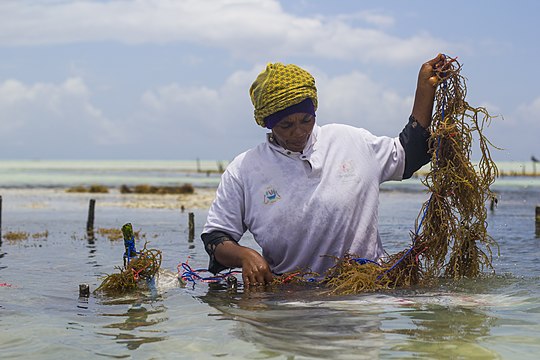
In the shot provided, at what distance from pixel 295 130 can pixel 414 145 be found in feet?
2.93

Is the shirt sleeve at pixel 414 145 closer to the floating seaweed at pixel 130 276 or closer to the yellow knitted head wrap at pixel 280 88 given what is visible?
the yellow knitted head wrap at pixel 280 88

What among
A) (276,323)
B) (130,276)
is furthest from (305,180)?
(130,276)

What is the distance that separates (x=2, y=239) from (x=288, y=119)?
14.0m

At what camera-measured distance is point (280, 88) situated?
5.39m

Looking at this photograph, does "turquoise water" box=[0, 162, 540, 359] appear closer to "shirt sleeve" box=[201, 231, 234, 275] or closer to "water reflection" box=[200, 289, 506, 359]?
"water reflection" box=[200, 289, 506, 359]

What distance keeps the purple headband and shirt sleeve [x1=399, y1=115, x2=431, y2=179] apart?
72cm

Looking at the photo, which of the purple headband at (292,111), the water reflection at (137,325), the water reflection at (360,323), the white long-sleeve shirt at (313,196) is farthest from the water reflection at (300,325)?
the purple headband at (292,111)

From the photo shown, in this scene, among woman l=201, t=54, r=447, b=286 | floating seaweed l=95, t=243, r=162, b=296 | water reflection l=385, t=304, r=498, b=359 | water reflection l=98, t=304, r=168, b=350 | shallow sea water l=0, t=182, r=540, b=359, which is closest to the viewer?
water reflection l=385, t=304, r=498, b=359

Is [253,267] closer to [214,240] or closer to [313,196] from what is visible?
[214,240]

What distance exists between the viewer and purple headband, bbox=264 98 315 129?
542 cm

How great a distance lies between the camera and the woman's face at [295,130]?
215 inches

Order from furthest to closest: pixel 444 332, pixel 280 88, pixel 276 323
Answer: pixel 280 88, pixel 276 323, pixel 444 332

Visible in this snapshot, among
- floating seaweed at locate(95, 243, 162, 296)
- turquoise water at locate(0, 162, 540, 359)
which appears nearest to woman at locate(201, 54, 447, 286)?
turquoise water at locate(0, 162, 540, 359)

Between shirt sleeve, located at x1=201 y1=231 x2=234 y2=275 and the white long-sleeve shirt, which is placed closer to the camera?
the white long-sleeve shirt
